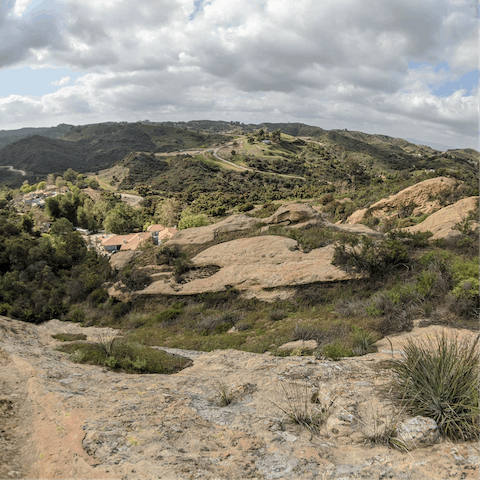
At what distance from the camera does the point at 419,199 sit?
2586cm

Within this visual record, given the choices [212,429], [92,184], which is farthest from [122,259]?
[92,184]

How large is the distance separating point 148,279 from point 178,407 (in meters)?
14.6

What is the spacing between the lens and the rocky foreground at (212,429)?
10.8 feet

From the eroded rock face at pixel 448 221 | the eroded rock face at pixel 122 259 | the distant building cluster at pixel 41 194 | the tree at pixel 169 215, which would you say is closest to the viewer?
the eroded rock face at pixel 448 221

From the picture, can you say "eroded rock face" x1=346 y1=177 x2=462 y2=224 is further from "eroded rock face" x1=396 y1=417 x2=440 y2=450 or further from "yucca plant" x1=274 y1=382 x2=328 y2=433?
"eroded rock face" x1=396 y1=417 x2=440 y2=450

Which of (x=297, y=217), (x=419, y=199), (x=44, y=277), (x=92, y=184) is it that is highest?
(x=92, y=184)

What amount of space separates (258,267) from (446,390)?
1208 centimetres

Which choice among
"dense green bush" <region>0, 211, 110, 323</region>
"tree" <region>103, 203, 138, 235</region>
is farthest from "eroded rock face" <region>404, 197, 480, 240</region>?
"tree" <region>103, 203, 138, 235</region>

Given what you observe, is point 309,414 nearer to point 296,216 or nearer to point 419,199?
point 296,216

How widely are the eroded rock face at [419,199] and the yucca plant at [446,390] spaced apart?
23.7 meters

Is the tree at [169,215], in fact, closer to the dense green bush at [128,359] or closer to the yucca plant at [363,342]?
the dense green bush at [128,359]

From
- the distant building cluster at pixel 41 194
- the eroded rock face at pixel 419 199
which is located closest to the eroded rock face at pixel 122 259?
the eroded rock face at pixel 419 199

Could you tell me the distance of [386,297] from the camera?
10844 mm

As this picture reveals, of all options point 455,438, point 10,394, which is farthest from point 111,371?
point 455,438
